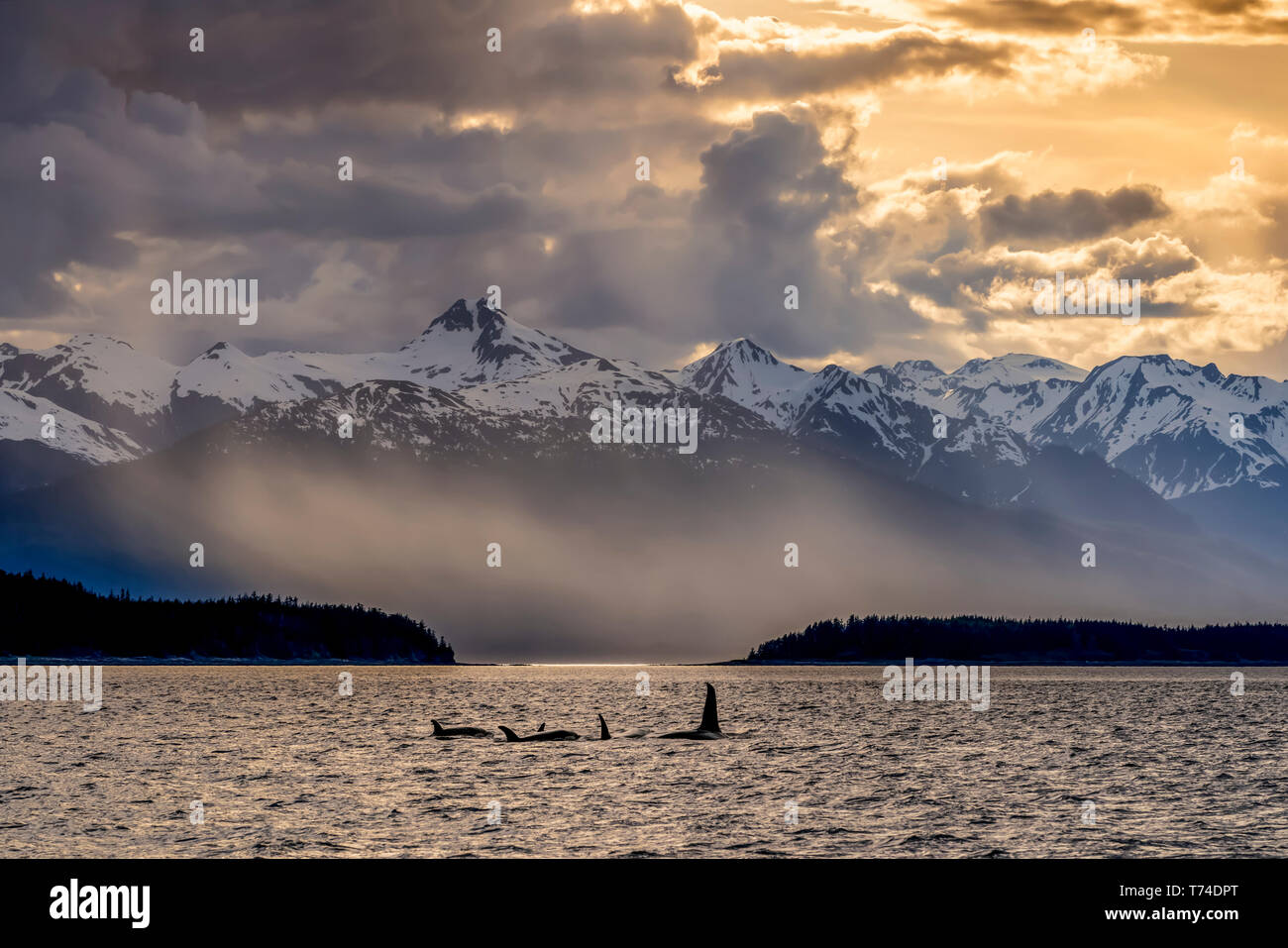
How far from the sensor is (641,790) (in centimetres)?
7012

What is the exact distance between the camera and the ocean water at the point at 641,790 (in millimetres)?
52312

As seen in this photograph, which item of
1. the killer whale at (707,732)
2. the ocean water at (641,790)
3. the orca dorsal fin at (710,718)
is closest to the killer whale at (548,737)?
the ocean water at (641,790)

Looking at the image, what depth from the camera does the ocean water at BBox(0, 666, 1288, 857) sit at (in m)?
52.3

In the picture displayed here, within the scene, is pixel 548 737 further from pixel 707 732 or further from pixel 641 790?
pixel 641 790

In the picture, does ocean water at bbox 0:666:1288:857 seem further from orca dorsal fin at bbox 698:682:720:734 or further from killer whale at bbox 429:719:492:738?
orca dorsal fin at bbox 698:682:720:734

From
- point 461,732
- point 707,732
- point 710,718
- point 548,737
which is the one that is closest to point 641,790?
point 548,737

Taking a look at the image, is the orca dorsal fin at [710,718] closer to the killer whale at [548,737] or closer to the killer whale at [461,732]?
the killer whale at [548,737]

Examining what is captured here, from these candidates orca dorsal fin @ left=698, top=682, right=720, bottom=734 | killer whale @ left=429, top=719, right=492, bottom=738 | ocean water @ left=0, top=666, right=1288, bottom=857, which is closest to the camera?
ocean water @ left=0, top=666, right=1288, bottom=857

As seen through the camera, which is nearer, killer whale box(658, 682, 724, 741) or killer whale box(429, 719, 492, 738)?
killer whale box(658, 682, 724, 741)

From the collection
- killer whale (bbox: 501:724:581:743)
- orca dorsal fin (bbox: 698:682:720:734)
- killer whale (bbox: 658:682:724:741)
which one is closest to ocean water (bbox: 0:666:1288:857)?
killer whale (bbox: 501:724:581:743)
